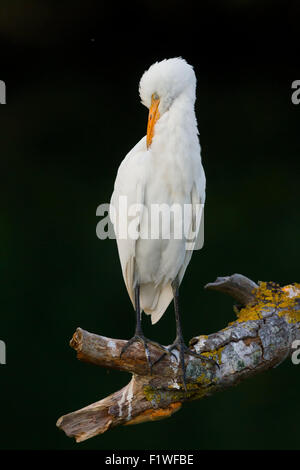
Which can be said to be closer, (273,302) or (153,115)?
(153,115)

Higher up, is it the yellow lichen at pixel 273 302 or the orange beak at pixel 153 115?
the orange beak at pixel 153 115

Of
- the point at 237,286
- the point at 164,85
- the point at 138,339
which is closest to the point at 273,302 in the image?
the point at 237,286

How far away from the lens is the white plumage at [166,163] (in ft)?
5.39

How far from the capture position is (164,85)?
64.0 inches

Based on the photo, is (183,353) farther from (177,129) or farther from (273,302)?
(177,129)

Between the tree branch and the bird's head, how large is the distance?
1.85 ft

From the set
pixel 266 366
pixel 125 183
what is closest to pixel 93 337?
pixel 125 183

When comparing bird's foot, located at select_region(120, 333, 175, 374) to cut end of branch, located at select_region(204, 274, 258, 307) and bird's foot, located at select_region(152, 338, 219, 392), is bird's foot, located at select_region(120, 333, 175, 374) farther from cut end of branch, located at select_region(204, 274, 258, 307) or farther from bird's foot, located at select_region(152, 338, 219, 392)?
cut end of branch, located at select_region(204, 274, 258, 307)

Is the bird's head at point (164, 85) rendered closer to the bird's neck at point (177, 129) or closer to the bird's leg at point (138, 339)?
the bird's neck at point (177, 129)

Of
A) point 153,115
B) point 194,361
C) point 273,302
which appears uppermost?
point 153,115

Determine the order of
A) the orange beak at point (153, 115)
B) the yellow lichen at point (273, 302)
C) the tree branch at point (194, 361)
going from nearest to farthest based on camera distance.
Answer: the tree branch at point (194, 361), the orange beak at point (153, 115), the yellow lichen at point (273, 302)

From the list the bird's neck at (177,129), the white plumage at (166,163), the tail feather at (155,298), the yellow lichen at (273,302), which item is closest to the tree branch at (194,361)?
the yellow lichen at (273,302)

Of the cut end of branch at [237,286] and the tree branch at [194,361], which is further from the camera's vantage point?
the cut end of branch at [237,286]

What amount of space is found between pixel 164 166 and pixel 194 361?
0.53 meters
